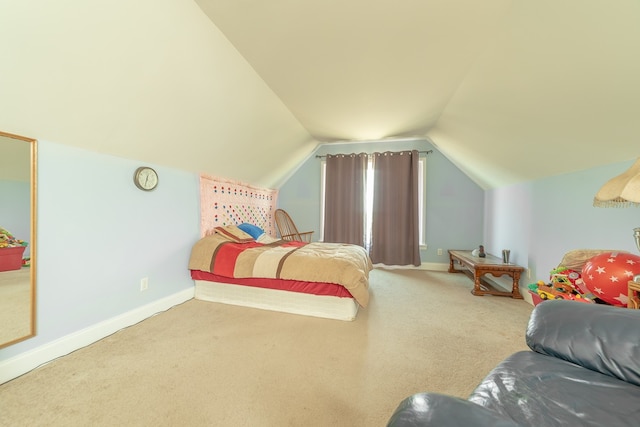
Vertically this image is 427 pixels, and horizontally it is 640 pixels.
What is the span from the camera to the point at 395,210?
4.33 m

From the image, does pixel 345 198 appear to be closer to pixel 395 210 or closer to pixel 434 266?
pixel 395 210

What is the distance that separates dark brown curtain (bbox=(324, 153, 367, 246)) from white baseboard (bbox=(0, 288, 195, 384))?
2880 millimetres

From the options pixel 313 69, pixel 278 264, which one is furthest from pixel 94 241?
pixel 313 69

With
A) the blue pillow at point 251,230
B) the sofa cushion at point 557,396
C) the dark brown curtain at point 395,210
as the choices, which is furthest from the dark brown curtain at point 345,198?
the sofa cushion at point 557,396

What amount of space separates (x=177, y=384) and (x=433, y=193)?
4.38m

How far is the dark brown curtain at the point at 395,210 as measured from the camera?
4238 millimetres

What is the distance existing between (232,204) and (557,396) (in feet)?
11.4

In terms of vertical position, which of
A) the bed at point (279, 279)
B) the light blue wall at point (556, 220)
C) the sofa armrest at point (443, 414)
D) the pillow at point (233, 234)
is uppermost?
the light blue wall at point (556, 220)

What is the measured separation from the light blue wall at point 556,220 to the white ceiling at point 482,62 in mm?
→ 165

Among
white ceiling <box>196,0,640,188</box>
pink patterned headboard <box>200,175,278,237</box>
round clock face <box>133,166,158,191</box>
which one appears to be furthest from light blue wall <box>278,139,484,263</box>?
round clock face <box>133,166,158,191</box>

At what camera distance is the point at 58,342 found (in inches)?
64.4

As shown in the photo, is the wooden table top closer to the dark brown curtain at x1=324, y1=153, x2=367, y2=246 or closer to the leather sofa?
the dark brown curtain at x1=324, y1=153, x2=367, y2=246

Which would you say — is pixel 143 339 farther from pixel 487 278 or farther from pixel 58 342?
pixel 487 278

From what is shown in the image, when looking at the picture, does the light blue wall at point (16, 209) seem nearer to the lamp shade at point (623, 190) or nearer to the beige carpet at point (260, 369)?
the beige carpet at point (260, 369)
